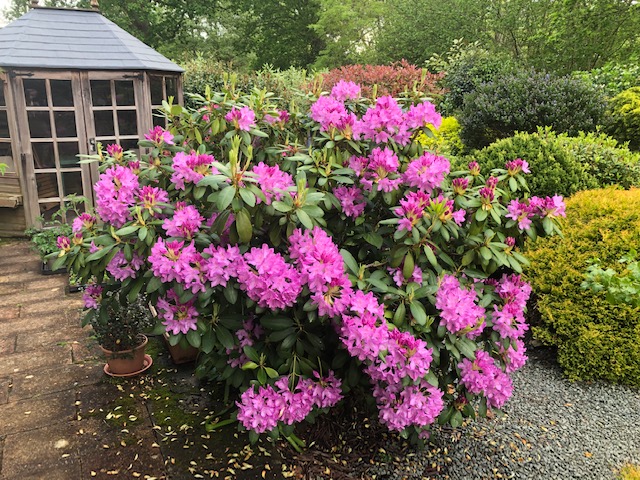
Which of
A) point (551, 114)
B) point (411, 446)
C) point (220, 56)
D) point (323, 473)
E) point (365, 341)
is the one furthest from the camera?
point (220, 56)

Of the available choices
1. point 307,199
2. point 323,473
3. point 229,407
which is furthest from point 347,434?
point 307,199

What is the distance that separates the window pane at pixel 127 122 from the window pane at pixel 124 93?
0.31 feet

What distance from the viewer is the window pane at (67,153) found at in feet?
16.6

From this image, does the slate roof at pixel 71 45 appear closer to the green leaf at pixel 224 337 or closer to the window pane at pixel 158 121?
the window pane at pixel 158 121

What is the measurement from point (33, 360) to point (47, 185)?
279 centimetres

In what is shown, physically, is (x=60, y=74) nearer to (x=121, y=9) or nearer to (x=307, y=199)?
(x=307, y=199)

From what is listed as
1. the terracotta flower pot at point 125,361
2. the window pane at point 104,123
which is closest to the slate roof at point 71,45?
the window pane at point 104,123

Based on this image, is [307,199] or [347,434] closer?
[307,199]

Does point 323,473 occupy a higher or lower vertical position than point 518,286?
lower

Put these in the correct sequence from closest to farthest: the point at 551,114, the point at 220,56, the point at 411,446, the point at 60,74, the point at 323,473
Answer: the point at 323,473
the point at 411,446
the point at 60,74
the point at 551,114
the point at 220,56

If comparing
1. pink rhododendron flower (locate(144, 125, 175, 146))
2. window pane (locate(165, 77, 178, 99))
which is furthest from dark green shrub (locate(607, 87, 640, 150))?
pink rhododendron flower (locate(144, 125, 175, 146))

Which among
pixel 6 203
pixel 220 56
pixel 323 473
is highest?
pixel 220 56

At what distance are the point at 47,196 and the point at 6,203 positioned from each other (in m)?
0.40

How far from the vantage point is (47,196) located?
5.09 meters
